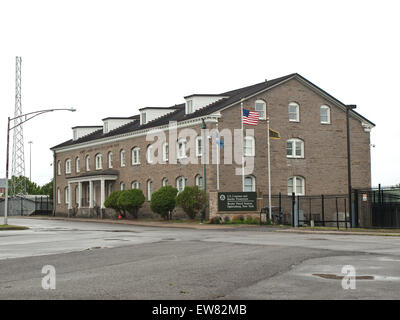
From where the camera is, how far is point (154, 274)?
38.9ft

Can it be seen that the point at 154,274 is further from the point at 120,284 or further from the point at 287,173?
the point at 287,173

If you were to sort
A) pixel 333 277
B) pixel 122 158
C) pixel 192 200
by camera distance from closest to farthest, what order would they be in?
pixel 333 277 → pixel 192 200 → pixel 122 158

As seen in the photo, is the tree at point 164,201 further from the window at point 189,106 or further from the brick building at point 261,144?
the window at point 189,106

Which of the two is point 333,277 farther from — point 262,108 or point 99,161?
point 99,161

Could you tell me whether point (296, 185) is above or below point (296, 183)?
below

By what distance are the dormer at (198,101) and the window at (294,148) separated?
703 centimetres

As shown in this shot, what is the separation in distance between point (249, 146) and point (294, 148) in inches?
176

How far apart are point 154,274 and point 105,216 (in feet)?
144

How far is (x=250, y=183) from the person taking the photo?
4434 centimetres

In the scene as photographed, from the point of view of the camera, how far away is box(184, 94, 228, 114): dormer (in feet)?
156

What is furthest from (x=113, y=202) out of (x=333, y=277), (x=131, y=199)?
(x=333, y=277)

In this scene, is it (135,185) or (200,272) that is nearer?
(200,272)

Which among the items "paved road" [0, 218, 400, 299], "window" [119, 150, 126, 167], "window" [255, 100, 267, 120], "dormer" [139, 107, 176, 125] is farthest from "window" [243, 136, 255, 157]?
"paved road" [0, 218, 400, 299]
